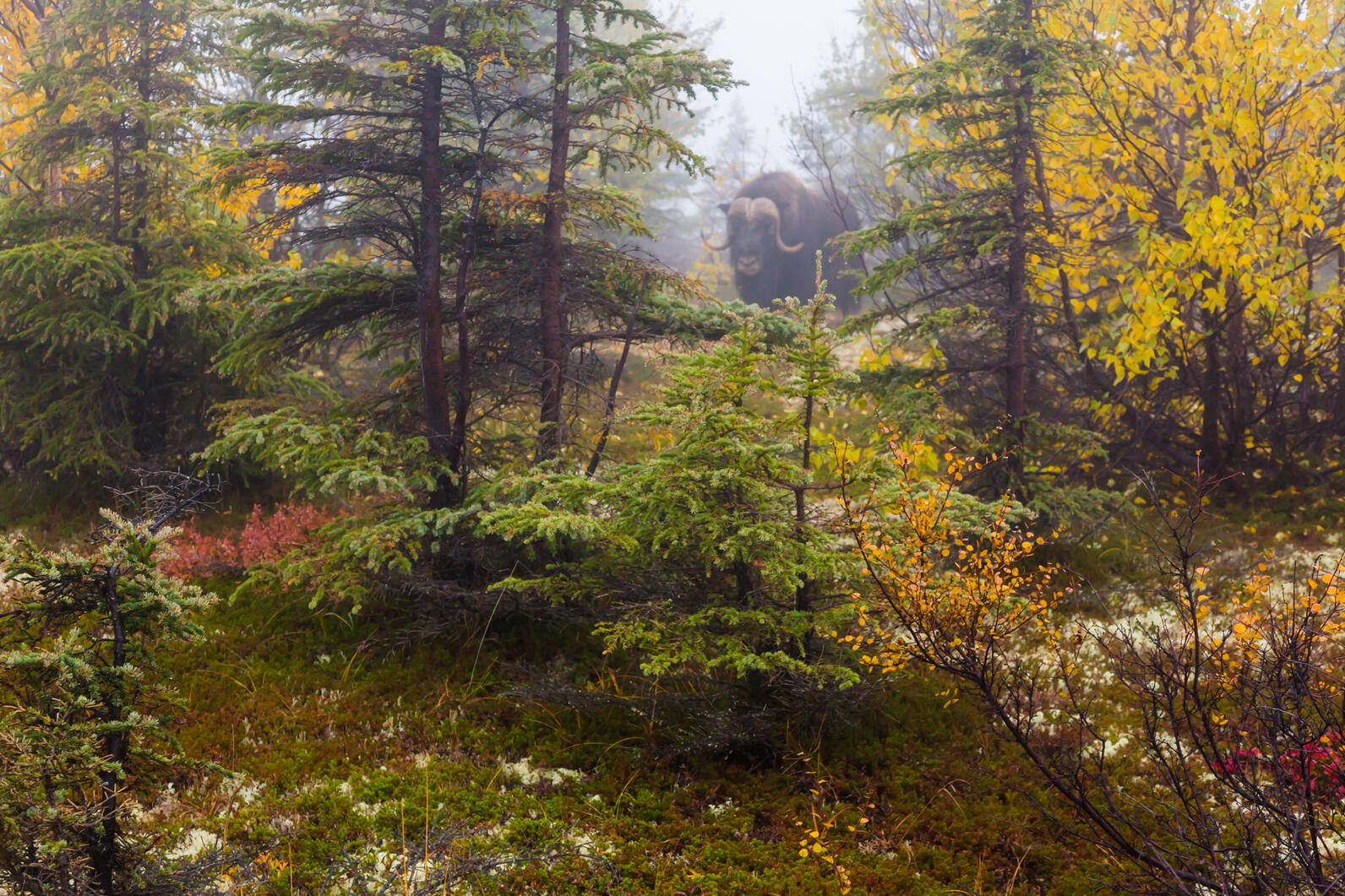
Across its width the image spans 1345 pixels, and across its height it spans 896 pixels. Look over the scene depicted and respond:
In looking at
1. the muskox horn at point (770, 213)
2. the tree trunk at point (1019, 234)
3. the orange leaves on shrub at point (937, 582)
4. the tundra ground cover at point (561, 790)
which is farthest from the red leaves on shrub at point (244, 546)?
the muskox horn at point (770, 213)

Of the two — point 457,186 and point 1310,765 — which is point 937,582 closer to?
point 1310,765

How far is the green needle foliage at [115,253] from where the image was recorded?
9.87 metres

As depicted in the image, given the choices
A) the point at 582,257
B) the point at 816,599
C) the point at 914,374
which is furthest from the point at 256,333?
the point at 914,374

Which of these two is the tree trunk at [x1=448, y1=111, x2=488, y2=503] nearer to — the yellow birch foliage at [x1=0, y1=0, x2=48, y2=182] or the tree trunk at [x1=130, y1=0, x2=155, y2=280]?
the tree trunk at [x1=130, y1=0, x2=155, y2=280]

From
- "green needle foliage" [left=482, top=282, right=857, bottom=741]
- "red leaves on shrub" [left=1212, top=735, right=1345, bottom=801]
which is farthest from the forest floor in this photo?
"red leaves on shrub" [left=1212, top=735, right=1345, bottom=801]

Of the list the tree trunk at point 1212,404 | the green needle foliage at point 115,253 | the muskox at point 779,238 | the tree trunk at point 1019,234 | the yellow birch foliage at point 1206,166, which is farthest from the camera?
the muskox at point 779,238

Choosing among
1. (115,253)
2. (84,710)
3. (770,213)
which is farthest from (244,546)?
(770,213)

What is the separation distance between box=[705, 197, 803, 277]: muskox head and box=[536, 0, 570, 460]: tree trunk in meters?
15.6

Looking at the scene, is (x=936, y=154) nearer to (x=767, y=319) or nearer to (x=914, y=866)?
(x=767, y=319)

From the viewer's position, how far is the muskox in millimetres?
23078

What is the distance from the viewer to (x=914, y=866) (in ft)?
17.0

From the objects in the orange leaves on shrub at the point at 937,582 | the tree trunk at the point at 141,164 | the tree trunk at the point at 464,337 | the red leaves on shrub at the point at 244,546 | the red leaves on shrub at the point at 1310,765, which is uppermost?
the tree trunk at the point at 141,164

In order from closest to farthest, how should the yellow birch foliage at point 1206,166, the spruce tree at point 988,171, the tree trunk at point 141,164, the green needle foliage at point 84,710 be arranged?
1. the green needle foliage at point 84,710
2. the spruce tree at point 988,171
3. the yellow birch foliage at point 1206,166
4. the tree trunk at point 141,164

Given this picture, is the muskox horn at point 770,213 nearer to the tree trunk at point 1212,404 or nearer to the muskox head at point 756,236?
the muskox head at point 756,236
